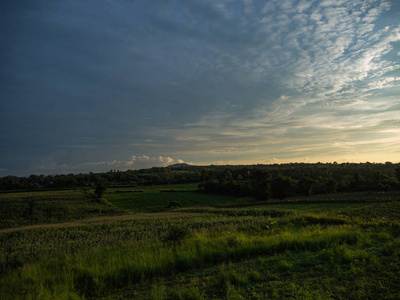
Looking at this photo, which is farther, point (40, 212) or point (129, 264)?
point (40, 212)

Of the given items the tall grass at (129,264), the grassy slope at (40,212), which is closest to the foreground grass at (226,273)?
the tall grass at (129,264)

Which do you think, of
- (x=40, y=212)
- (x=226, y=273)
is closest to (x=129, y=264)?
(x=226, y=273)

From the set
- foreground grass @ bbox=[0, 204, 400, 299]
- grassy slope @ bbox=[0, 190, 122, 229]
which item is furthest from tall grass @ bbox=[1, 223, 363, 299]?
grassy slope @ bbox=[0, 190, 122, 229]

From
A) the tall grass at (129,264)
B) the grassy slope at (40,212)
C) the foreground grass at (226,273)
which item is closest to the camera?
the foreground grass at (226,273)

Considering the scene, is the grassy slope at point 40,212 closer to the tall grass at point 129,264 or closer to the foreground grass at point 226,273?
the tall grass at point 129,264

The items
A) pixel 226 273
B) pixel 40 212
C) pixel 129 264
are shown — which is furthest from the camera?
pixel 40 212

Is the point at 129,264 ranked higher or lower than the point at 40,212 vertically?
higher

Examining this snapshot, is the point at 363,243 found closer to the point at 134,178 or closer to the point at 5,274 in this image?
the point at 5,274

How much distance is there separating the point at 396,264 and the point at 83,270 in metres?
10.3

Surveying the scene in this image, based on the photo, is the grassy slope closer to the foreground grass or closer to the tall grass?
the tall grass

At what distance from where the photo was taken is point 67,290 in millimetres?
6258

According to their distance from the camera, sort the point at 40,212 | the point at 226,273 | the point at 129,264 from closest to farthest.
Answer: the point at 226,273
the point at 129,264
the point at 40,212

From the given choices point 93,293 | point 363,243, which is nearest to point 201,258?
point 93,293

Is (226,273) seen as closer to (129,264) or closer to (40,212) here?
(129,264)
